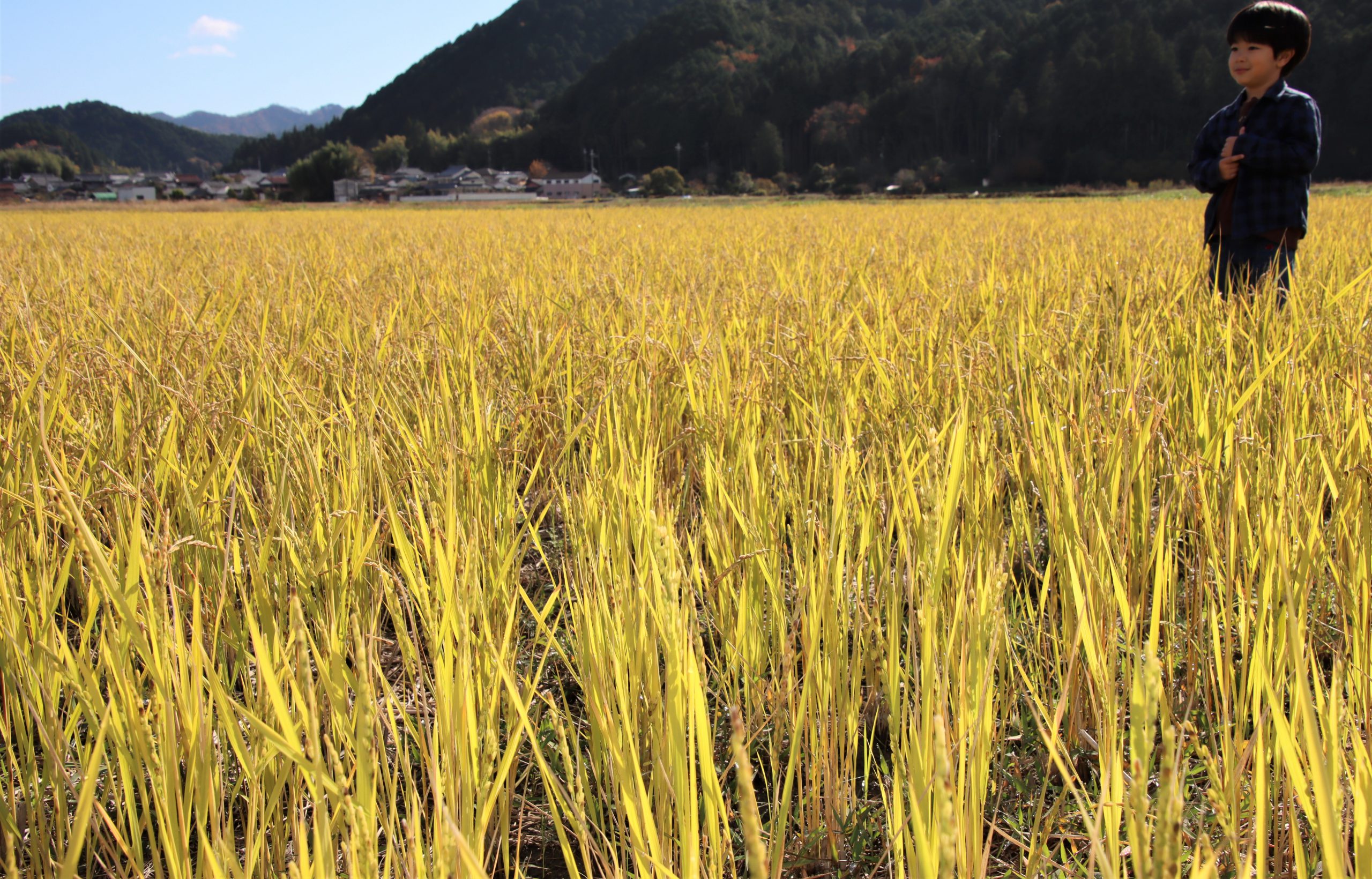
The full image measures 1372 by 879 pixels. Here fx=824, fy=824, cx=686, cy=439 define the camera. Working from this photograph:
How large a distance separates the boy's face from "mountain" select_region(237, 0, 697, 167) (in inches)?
5287

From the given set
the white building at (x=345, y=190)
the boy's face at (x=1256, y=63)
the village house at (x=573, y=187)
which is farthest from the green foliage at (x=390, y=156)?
the boy's face at (x=1256, y=63)

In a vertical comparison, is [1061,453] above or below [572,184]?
below

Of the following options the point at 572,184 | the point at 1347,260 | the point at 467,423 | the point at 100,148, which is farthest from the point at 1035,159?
the point at 100,148

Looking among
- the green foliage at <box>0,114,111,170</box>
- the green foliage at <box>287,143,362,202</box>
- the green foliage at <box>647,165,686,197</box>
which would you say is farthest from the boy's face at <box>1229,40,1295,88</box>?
the green foliage at <box>0,114,111,170</box>

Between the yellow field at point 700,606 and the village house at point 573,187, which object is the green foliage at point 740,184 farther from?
the yellow field at point 700,606

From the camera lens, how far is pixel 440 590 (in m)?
0.96

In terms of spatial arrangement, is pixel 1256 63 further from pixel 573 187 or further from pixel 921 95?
pixel 573 187

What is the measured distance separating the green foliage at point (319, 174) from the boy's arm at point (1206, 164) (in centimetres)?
6866

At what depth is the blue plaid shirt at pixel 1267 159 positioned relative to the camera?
106 inches

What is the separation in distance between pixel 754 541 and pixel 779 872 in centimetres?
52

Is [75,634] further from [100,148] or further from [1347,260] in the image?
[100,148]

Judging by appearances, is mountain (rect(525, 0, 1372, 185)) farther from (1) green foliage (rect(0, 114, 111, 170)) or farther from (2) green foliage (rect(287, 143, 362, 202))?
(1) green foliage (rect(0, 114, 111, 170))

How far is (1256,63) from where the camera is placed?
8.78ft

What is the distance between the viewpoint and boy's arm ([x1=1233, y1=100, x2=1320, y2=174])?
268 centimetres
